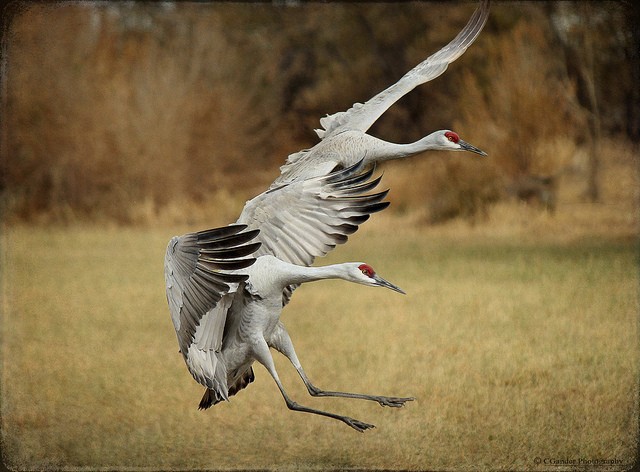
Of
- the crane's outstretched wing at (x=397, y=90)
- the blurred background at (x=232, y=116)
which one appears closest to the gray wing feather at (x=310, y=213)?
the crane's outstretched wing at (x=397, y=90)

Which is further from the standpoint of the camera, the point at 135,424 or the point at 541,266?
the point at 541,266

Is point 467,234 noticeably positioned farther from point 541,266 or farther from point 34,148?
point 34,148

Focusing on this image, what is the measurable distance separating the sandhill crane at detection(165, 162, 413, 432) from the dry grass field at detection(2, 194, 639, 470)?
4.43ft

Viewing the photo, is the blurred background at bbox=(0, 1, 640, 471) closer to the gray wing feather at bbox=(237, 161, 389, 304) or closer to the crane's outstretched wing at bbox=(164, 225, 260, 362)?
the gray wing feather at bbox=(237, 161, 389, 304)

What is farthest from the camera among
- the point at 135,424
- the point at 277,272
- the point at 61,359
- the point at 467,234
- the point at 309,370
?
the point at 467,234

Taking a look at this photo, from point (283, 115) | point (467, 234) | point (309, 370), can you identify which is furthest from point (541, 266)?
point (283, 115)

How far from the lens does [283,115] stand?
1759cm

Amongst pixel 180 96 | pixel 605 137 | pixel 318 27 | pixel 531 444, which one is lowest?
pixel 531 444

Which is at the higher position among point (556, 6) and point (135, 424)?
point (556, 6)

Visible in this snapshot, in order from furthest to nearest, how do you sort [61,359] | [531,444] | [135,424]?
[61,359] < [135,424] < [531,444]

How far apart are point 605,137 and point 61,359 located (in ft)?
31.0

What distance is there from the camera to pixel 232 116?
617 inches

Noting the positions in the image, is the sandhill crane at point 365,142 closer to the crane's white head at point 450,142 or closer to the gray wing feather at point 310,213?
the crane's white head at point 450,142

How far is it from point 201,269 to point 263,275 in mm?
365
